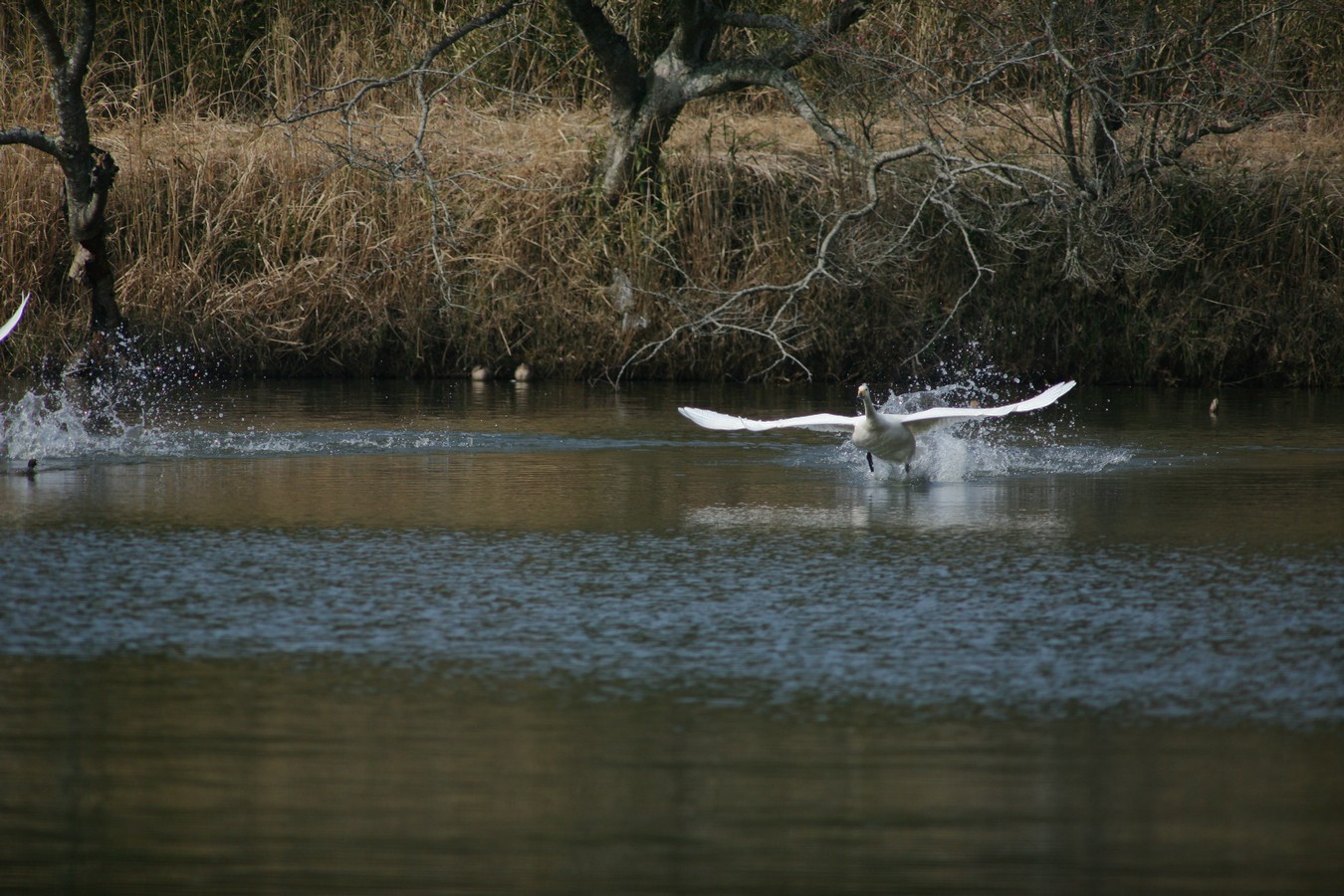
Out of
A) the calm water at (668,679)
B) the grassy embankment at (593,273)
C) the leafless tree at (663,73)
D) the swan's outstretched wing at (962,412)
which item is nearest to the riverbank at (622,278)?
the grassy embankment at (593,273)

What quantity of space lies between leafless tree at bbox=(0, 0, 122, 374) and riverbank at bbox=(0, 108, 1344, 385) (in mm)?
657

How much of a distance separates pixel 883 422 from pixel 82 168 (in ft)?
28.8

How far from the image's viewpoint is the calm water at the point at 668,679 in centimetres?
390

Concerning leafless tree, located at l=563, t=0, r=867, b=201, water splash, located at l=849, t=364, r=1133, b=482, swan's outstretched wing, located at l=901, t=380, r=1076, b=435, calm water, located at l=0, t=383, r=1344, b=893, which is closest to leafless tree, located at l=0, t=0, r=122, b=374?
leafless tree, located at l=563, t=0, r=867, b=201

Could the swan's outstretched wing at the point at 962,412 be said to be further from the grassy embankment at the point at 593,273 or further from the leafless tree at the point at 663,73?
the leafless tree at the point at 663,73

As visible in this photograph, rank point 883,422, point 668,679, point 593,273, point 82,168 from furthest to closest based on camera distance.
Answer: point 593,273
point 82,168
point 883,422
point 668,679

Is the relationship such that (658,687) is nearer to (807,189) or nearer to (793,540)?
(793,540)

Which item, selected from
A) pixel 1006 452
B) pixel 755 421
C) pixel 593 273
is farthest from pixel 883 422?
pixel 593 273

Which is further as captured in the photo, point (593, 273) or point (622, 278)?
point (593, 273)

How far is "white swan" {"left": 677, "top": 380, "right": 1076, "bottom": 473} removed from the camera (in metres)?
9.44

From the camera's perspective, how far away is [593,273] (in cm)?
1669

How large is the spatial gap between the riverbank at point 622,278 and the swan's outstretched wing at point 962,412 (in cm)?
593

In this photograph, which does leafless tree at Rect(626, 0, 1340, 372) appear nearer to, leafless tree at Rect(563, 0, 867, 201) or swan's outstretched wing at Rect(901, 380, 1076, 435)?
leafless tree at Rect(563, 0, 867, 201)

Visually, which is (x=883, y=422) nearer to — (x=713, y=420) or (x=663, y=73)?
(x=713, y=420)
